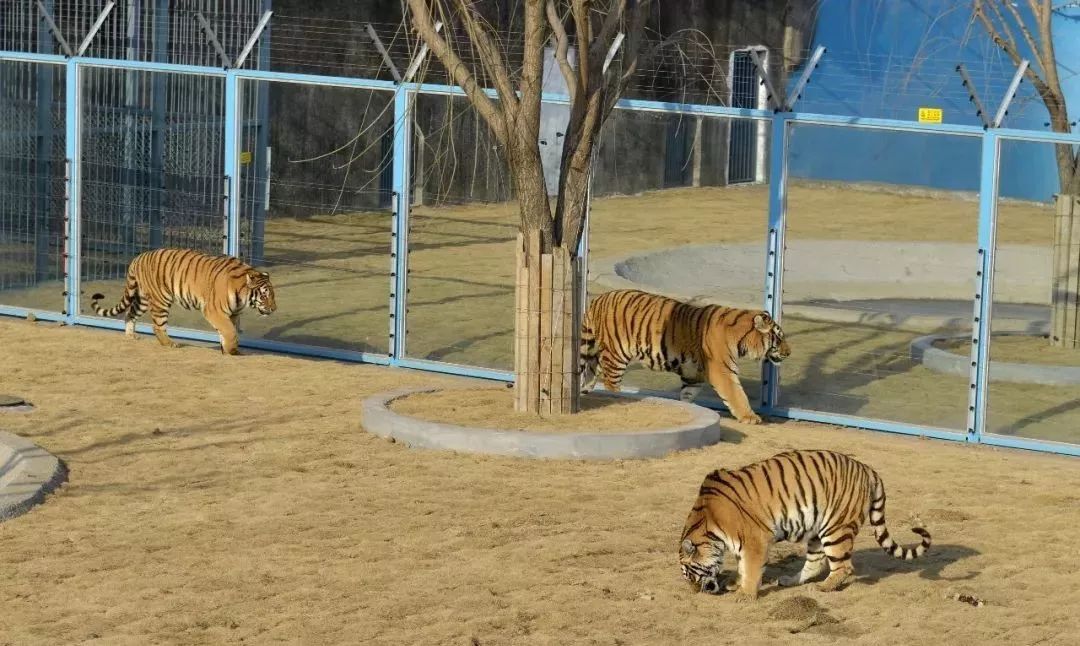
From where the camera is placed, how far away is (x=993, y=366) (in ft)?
39.2

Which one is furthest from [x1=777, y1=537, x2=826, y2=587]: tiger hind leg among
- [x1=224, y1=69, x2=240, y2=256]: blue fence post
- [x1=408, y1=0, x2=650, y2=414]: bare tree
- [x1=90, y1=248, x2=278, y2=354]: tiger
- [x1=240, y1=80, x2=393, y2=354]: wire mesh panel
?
[x1=224, y1=69, x2=240, y2=256]: blue fence post

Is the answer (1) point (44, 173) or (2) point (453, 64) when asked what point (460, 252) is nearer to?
(1) point (44, 173)

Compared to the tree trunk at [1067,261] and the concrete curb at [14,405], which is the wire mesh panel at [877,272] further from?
the concrete curb at [14,405]

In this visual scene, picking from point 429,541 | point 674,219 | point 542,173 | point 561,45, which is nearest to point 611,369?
point 542,173

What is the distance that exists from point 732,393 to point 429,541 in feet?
11.0

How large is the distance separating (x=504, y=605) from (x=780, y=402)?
4.90 metres

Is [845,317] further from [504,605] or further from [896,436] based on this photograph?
[504,605]

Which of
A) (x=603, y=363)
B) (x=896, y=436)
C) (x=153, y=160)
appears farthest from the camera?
(x=153, y=160)

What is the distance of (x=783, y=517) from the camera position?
6.73 meters

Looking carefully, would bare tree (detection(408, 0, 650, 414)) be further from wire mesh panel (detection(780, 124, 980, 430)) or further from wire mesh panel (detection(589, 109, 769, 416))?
wire mesh panel (detection(589, 109, 769, 416))

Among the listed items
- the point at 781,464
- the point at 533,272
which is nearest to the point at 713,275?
the point at 533,272

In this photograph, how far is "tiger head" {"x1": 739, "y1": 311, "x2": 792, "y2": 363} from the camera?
10.2m

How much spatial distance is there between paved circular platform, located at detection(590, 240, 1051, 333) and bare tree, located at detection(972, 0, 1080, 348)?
158 centimetres

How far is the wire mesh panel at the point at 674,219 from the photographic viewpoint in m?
17.5
